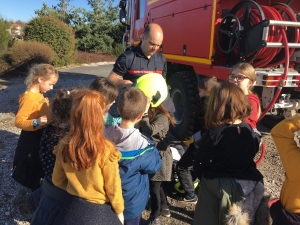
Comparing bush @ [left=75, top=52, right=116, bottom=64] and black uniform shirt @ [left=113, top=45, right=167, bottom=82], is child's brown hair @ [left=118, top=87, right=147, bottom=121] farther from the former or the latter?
bush @ [left=75, top=52, right=116, bottom=64]

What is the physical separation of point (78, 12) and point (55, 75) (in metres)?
28.0

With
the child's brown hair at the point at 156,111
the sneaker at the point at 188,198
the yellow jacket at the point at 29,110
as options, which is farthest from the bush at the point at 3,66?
the child's brown hair at the point at 156,111

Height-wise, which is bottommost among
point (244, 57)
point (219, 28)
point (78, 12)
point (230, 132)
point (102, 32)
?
point (230, 132)

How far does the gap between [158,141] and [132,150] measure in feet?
2.22

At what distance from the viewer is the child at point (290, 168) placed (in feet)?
5.12

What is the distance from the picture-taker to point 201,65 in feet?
13.3

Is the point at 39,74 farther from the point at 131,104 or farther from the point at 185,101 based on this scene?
the point at 185,101

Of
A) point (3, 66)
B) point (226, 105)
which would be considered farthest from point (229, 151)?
point (3, 66)

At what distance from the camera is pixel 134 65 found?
3.04m

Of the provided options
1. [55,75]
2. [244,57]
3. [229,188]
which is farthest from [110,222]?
[244,57]

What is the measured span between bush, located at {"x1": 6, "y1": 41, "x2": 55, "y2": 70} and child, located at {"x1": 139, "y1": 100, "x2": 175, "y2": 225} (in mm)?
13358

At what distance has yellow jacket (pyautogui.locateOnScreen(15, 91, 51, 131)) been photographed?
2.38m

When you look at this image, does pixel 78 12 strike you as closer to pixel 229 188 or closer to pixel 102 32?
pixel 102 32

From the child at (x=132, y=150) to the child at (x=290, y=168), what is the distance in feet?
A: 2.74
